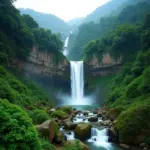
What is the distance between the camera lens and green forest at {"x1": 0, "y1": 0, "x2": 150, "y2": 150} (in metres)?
9.69

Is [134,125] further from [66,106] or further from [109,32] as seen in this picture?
[109,32]

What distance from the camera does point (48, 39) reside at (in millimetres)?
55188

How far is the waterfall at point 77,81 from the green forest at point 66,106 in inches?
119

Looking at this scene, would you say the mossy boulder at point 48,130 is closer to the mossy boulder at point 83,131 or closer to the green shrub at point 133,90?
the mossy boulder at point 83,131

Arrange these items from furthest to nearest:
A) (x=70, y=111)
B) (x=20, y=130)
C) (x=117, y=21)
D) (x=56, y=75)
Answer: (x=117, y=21)
(x=56, y=75)
(x=70, y=111)
(x=20, y=130)

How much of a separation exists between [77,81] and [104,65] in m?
8.80

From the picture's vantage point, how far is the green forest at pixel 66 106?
969cm

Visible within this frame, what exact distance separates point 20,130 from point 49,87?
1633 inches

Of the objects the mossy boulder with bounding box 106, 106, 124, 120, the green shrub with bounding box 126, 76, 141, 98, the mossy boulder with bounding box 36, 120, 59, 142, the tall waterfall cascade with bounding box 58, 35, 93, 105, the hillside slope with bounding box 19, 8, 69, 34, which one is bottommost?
the mossy boulder with bounding box 36, 120, 59, 142

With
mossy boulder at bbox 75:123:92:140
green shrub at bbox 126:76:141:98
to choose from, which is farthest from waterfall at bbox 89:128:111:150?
green shrub at bbox 126:76:141:98

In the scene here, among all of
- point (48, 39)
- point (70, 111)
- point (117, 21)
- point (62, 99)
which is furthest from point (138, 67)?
point (117, 21)

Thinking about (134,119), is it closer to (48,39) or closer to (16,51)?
(16,51)

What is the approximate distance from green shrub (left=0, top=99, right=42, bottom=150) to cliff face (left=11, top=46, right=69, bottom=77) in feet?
126

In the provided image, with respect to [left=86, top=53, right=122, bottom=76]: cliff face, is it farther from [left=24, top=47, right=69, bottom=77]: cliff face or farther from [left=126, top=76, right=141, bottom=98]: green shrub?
[left=126, top=76, right=141, bottom=98]: green shrub
